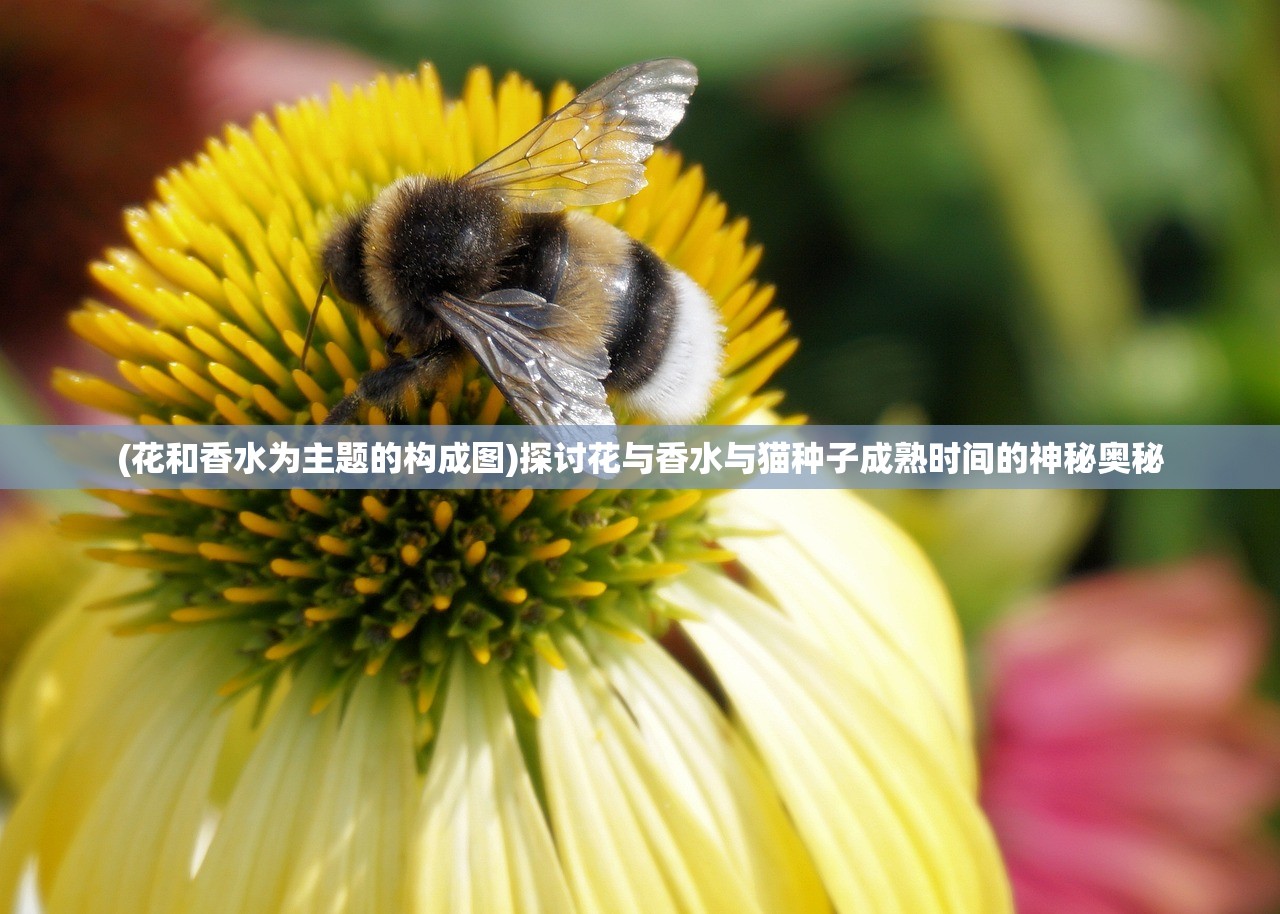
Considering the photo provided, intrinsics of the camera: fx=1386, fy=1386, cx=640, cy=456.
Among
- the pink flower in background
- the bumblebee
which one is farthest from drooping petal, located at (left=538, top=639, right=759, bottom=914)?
the pink flower in background

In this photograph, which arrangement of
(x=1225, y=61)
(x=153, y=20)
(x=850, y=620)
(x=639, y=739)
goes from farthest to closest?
(x=1225, y=61) → (x=153, y=20) → (x=850, y=620) → (x=639, y=739)

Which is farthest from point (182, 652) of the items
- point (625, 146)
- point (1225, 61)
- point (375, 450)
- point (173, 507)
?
point (1225, 61)

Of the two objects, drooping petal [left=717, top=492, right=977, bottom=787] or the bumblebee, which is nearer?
the bumblebee

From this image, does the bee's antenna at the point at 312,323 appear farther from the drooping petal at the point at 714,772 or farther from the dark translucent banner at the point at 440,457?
the drooping petal at the point at 714,772

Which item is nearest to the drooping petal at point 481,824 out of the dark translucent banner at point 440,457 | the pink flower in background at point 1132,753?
the dark translucent banner at point 440,457

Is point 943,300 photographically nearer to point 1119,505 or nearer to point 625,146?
point 1119,505

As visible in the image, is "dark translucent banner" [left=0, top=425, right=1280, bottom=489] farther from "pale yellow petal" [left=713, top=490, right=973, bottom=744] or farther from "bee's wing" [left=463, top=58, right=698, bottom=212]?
"bee's wing" [left=463, top=58, right=698, bottom=212]
